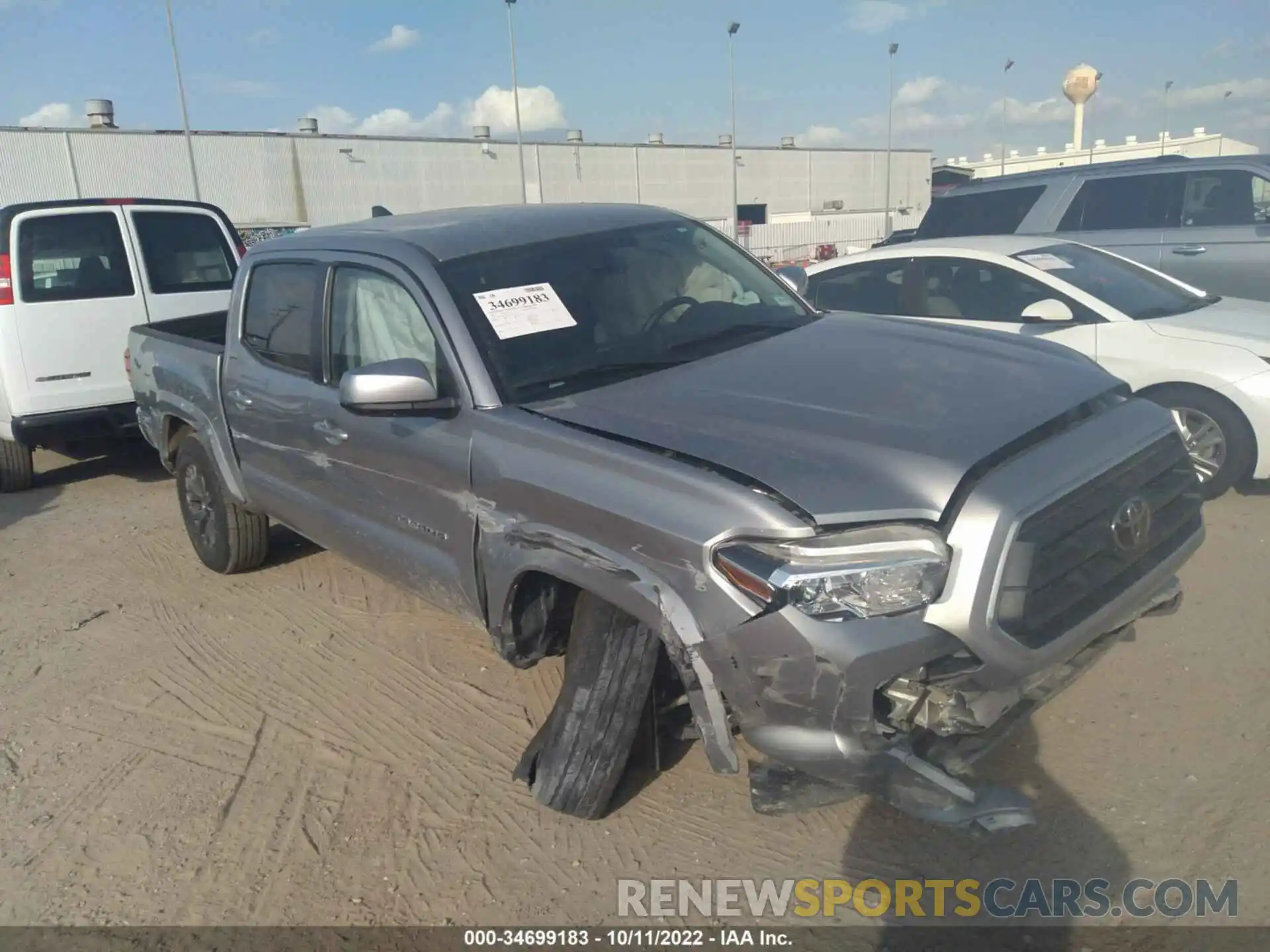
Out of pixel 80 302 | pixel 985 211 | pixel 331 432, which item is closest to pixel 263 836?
pixel 331 432

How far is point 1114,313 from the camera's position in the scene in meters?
6.00

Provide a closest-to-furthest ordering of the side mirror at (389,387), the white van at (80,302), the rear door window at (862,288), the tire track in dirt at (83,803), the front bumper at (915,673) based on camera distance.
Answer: the front bumper at (915,673) → the side mirror at (389,387) → the tire track in dirt at (83,803) → the rear door window at (862,288) → the white van at (80,302)

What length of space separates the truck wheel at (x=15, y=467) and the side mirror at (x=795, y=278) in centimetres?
642

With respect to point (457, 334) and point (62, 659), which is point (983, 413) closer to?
point (457, 334)

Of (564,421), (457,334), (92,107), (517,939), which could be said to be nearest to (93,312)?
(457,334)

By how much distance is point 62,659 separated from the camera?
16.0 ft

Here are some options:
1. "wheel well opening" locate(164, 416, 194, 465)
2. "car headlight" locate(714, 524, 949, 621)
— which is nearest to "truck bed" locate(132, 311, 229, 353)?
"wheel well opening" locate(164, 416, 194, 465)

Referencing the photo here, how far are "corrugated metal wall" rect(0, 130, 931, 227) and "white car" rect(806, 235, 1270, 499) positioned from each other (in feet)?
108

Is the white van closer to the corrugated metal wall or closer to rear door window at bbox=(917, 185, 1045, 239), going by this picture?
rear door window at bbox=(917, 185, 1045, 239)

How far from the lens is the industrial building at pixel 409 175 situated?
37.0 meters

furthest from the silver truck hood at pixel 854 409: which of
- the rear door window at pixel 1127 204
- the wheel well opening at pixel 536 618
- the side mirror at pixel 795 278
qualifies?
the rear door window at pixel 1127 204

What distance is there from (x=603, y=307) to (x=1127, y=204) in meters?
7.10

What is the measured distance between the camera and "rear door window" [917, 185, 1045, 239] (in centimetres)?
930

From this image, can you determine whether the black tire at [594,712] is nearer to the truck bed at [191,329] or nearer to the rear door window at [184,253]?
the truck bed at [191,329]
